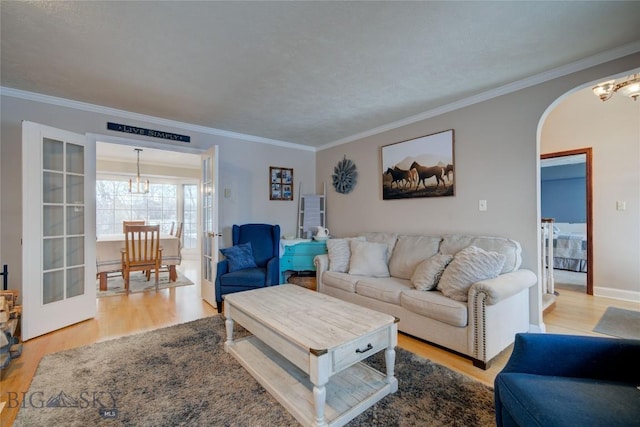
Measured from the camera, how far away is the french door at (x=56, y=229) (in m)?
2.56

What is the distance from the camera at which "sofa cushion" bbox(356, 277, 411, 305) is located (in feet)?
8.64

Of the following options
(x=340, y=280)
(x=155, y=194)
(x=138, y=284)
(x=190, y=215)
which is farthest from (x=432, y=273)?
(x=155, y=194)

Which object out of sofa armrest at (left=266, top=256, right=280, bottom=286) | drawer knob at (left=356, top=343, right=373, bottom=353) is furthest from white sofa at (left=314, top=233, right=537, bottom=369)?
drawer knob at (left=356, top=343, right=373, bottom=353)

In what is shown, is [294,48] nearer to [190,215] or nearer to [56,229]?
[56,229]

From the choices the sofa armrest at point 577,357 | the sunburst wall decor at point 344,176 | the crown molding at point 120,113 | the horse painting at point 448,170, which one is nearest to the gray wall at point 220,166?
the crown molding at point 120,113

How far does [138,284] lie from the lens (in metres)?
4.54

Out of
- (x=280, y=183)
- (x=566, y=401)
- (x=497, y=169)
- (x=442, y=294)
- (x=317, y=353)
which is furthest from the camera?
(x=280, y=183)

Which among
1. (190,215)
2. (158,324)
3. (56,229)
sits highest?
(190,215)

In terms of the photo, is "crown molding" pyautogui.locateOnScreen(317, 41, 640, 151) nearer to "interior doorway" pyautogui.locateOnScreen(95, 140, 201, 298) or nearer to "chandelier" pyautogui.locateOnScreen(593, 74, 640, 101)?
"chandelier" pyautogui.locateOnScreen(593, 74, 640, 101)

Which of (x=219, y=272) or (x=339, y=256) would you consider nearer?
(x=219, y=272)

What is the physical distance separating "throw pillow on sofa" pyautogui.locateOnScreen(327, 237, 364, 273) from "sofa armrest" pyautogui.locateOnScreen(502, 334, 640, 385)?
7.09 ft

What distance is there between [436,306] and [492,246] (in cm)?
85

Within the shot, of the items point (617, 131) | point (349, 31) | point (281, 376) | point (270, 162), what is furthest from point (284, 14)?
point (617, 131)

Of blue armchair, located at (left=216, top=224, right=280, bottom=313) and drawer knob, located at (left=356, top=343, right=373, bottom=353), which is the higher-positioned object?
blue armchair, located at (left=216, top=224, right=280, bottom=313)
